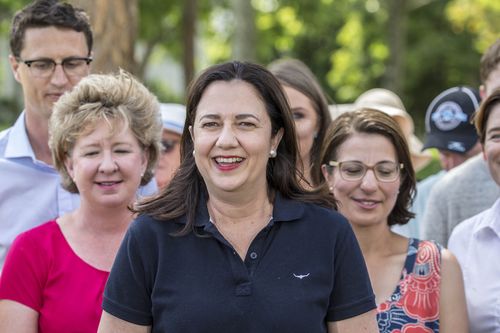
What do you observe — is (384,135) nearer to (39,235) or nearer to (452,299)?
(452,299)

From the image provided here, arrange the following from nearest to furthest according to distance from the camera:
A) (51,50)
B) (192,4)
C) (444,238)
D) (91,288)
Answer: (91,288)
(51,50)
(444,238)
(192,4)

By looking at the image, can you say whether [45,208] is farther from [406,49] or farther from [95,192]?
[406,49]

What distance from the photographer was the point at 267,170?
12.1 ft

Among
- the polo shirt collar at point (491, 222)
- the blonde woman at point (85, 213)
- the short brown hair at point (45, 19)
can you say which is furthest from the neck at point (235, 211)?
the short brown hair at point (45, 19)

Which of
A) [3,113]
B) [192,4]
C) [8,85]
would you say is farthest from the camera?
[8,85]

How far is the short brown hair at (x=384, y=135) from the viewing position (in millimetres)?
4520

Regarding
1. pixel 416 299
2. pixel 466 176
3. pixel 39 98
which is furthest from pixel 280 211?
pixel 466 176

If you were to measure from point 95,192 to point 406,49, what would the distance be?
96.8 ft

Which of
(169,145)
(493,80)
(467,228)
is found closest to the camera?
(467,228)

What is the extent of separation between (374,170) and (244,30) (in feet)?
37.3

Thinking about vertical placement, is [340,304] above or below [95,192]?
below

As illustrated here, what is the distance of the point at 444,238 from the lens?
5516mm

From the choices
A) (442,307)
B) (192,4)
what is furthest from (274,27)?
A: (442,307)

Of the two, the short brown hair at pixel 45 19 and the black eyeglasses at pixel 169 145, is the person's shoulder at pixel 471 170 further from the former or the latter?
the short brown hair at pixel 45 19
